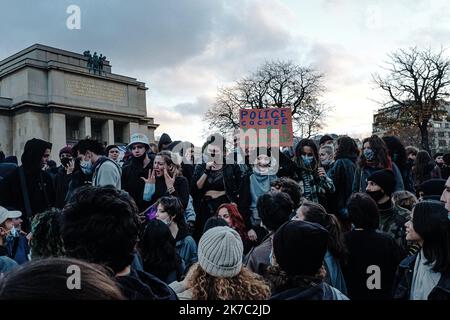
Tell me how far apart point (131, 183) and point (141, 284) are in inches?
141

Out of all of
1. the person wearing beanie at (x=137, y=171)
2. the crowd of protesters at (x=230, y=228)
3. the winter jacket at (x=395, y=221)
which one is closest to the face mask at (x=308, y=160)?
the crowd of protesters at (x=230, y=228)

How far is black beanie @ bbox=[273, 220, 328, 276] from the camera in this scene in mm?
2029

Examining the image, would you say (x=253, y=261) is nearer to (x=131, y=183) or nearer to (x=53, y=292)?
(x=53, y=292)

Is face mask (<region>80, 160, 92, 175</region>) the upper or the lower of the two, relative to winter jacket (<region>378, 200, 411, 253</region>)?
upper

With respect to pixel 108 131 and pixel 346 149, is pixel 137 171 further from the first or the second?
pixel 108 131

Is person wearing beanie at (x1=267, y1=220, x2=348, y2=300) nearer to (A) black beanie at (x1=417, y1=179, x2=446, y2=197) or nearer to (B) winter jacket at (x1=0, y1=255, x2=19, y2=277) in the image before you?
(B) winter jacket at (x1=0, y1=255, x2=19, y2=277)

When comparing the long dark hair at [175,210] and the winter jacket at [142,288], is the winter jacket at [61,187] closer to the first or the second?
the long dark hair at [175,210]

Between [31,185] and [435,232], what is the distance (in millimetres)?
4138

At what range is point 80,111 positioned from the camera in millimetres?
29250

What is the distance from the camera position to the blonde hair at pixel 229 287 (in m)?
2.04

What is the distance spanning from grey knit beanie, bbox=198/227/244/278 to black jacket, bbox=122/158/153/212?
9.34ft

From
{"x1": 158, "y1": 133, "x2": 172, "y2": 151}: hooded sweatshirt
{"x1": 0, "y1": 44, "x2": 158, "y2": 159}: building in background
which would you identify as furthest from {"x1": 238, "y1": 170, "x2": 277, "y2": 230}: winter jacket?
{"x1": 0, "y1": 44, "x2": 158, "y2": 159}: building in background

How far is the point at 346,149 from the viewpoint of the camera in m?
5.19

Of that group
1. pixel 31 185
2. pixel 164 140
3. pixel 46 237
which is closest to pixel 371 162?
pixel 46 237
